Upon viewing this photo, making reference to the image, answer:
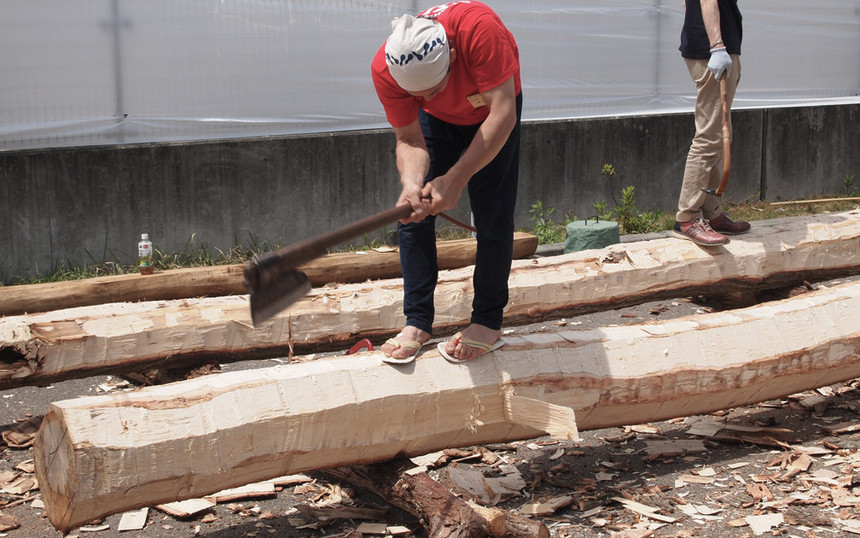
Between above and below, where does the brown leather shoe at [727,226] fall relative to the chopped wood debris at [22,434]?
above

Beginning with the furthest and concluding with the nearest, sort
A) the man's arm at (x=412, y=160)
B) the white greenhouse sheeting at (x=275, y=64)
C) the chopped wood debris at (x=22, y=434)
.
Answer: the white greenhouse sheeting at (x=275, y=64)
the chopped wood debris at (x=22, y=434)
the man's arm at (x=412, y=160)

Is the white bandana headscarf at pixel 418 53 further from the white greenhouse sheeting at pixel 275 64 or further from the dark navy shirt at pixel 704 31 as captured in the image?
the white greenhouse sheeting at pixel 275 64

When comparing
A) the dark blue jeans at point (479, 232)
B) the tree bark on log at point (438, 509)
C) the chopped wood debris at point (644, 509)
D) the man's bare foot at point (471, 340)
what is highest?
the dark blue jeans at point (479, 232)

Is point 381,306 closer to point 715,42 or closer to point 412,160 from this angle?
point 412,160

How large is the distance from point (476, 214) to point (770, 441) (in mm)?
1806

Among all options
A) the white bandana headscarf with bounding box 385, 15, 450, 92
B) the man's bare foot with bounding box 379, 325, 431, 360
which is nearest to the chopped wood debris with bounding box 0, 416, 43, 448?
the man's bare foot with bounding box 379, 325, 431, 360

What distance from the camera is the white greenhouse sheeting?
701 cm

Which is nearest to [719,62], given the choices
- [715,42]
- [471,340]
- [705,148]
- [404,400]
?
[715,42]

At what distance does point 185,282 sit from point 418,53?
262cm

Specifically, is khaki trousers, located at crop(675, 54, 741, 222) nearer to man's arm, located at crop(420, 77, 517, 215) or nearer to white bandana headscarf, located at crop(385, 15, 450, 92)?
man's arm, located at crop(420, 77, 517, 215)

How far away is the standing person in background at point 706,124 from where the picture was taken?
226 inches

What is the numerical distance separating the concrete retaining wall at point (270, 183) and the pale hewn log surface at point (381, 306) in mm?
2383

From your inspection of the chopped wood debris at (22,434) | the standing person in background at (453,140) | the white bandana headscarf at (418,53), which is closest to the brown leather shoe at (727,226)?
the standing person in background at (453,140)

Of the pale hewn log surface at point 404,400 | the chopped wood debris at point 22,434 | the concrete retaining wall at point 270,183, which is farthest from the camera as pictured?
the concrete retaining wall at point 270,183
